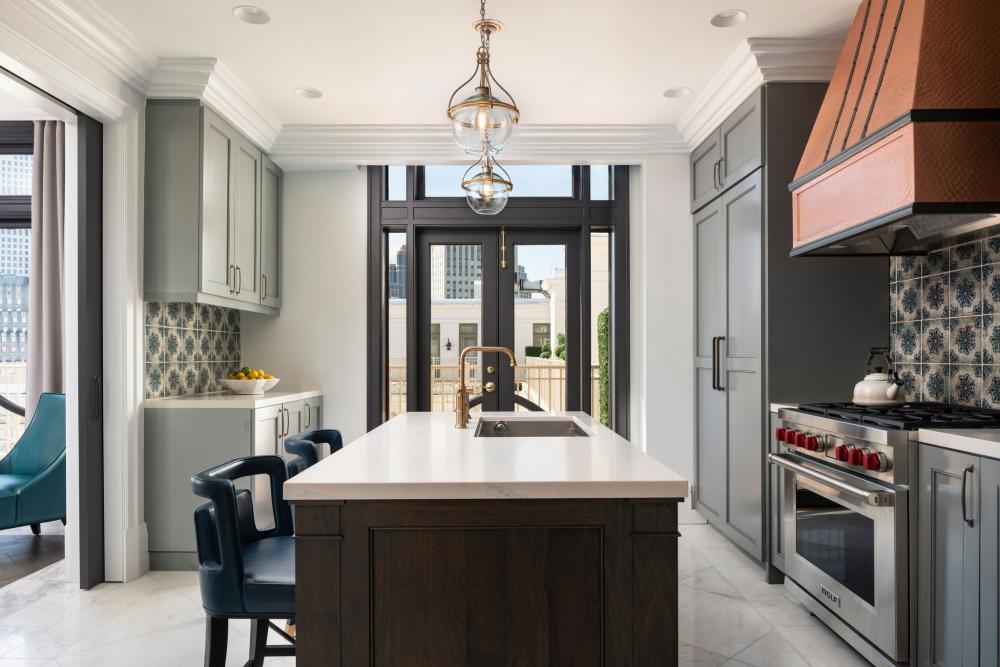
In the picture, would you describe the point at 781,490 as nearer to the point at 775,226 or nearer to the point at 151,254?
the point at 775,226

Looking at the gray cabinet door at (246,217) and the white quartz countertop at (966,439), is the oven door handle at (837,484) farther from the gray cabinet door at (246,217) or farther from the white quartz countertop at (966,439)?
the gray cabinet door at (246,217)

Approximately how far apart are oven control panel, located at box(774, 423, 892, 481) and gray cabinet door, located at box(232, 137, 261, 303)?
3.11 metres

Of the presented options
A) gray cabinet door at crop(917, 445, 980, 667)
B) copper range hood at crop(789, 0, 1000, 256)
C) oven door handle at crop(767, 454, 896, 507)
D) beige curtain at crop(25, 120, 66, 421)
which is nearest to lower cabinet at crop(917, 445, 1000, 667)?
gray cabinet door at crop(917, 445, 980, 667)

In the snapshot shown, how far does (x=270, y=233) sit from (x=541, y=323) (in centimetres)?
204

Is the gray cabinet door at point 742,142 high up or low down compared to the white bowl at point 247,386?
up

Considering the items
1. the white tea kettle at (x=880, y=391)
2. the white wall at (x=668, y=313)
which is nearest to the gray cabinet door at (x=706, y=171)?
the white wall at (x=668, y=313)

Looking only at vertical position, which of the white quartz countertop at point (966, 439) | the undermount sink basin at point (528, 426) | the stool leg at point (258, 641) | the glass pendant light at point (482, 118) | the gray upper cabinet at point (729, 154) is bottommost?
the stool leg at point (258, 641)

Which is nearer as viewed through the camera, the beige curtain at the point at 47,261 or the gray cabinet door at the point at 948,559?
the gray cabinet door at the point at 948,559

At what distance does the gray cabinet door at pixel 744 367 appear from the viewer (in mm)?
3389

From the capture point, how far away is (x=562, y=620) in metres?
1.60

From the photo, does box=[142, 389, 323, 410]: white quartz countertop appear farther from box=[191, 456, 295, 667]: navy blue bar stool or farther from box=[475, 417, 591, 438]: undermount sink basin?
box=[191, 456, 295, 667]: navy blue bar stool

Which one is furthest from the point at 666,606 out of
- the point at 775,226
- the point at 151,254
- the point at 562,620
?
the point at 151,254

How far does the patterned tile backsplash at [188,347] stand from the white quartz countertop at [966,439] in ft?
11.5

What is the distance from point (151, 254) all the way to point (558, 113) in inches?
98.0
